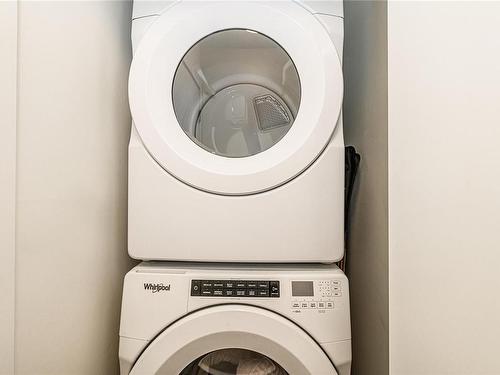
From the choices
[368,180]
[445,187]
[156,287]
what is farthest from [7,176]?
[368,180]

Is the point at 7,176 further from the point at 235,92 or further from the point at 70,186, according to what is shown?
the point at 235,92

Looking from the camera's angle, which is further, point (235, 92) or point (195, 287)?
point (235, 92)

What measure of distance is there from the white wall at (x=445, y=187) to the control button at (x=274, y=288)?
0.31m

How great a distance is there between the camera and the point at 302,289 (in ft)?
3.10

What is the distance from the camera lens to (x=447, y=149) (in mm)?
500

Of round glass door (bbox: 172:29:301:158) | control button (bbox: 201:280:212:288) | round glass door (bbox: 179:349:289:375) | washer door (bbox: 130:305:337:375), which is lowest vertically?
round glass door (bbox: 179:349:289:375)

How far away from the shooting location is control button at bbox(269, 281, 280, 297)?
3.09ft

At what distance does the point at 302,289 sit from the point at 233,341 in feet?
0.73

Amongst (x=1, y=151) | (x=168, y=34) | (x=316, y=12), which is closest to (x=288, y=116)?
(x=316, y=12)

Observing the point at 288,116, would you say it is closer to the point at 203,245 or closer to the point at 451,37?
the point at 203,245

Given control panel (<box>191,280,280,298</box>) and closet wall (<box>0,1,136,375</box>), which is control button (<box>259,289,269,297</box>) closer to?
control panel (<box>191,280,280,298</box>)

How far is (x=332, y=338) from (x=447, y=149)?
61cm

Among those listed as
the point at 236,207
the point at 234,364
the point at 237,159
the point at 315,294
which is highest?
the point at 237,159

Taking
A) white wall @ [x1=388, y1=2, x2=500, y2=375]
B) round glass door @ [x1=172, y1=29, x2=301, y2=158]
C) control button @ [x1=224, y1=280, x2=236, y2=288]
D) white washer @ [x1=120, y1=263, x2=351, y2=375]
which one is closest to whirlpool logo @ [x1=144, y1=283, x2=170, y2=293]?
white washer @ [x1=120, y1=263, x2=351, y2=375]
